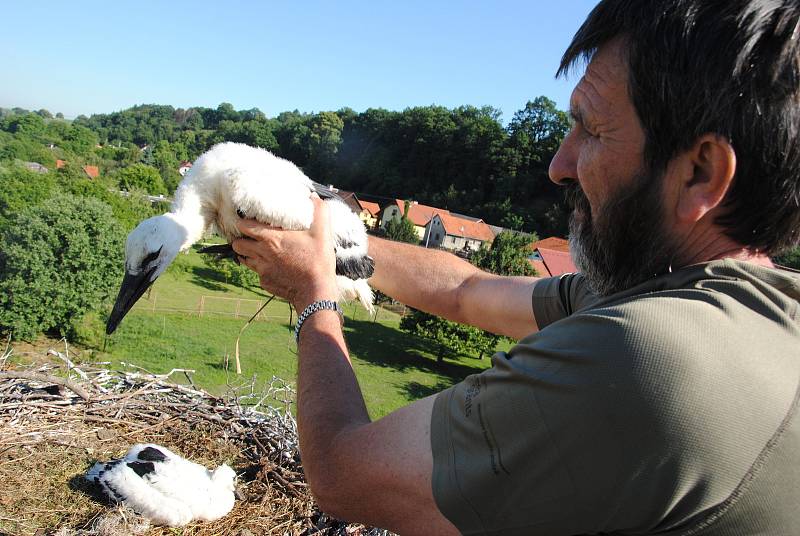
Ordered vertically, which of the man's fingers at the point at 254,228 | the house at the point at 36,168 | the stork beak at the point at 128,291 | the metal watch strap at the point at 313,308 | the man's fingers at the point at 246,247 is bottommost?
the house at the point at 36,168

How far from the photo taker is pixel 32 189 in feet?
93.0

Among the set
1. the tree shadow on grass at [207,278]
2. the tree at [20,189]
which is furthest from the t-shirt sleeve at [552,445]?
the tree shadow on grass at [207,278]

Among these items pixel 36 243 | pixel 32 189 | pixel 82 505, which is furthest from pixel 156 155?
pixel 82 505

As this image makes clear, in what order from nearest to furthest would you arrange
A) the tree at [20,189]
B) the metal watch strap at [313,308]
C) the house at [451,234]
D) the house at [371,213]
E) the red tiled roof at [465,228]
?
the metal watch strap at [313,308] → the tree at [20,189] → the house at [451,234] → the red tiled roof at [465,228] → the house at [371,213]

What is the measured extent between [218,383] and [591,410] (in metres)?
17.4

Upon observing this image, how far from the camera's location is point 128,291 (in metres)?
3.46

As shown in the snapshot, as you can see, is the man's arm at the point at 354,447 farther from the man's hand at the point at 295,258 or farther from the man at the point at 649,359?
the man's hand at the point at 295,258

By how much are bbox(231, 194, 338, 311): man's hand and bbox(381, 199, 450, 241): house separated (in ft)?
173

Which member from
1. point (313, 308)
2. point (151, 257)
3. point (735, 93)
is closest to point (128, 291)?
point (151, 257)

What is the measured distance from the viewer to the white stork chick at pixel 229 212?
2803 mm

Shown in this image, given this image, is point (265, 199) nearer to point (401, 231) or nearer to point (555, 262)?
point (555, 262)

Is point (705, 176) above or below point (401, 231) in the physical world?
above

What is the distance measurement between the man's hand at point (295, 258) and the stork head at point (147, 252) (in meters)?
0.84

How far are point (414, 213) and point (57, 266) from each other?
4423 cm
